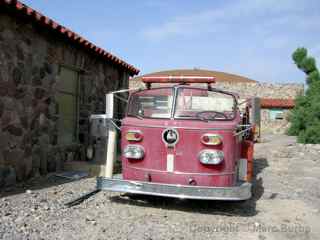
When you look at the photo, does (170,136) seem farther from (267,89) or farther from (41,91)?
(267,89)

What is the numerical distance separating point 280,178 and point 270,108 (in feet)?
69.7

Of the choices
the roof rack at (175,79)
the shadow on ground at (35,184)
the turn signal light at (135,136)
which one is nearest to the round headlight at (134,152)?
the turn signal light at (135,136)

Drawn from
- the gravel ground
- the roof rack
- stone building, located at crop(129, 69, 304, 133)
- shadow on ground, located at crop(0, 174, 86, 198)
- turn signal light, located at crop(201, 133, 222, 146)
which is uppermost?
stone building, located at crop(129, 69, 304, 133)

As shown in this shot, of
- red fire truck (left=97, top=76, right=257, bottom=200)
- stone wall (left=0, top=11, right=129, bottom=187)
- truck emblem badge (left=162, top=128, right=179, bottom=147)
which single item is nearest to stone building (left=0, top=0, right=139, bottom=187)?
stone wall (left=0, top=11, right=129, bottom=187)

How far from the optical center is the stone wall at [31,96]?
6504 mm

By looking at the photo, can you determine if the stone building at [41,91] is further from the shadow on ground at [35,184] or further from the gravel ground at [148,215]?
the gravel ground at [148,215]

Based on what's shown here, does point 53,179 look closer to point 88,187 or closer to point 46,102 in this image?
point 88,187

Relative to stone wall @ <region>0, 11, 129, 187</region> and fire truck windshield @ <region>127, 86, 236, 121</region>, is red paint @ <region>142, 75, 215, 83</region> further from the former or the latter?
stone wall @ <region>0, 11, 129, 187</region>

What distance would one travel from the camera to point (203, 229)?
494cm

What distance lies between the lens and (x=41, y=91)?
7.64m

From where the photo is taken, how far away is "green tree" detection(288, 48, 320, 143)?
65.1ft

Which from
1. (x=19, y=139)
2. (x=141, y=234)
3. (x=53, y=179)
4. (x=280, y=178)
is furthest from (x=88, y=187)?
(x=280, y=178)

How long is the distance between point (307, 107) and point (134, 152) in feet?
64.3

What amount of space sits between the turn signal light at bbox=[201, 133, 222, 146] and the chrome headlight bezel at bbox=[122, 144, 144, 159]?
0.96 meters
